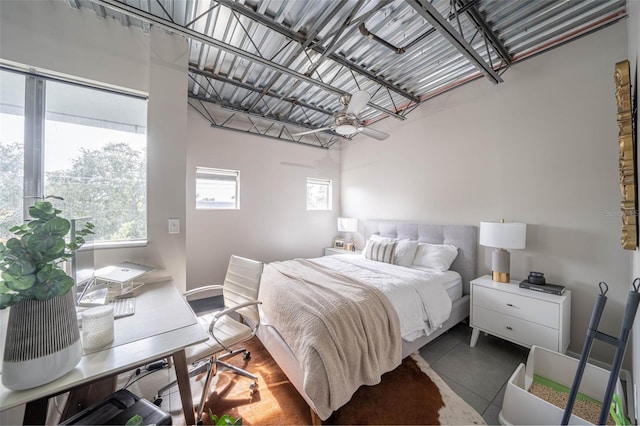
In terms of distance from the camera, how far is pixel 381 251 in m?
3.43

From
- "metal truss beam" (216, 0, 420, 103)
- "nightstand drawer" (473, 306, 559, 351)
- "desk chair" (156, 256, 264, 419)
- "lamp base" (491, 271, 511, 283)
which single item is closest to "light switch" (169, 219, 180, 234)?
"desk chair" (156, 256, 264, 419)

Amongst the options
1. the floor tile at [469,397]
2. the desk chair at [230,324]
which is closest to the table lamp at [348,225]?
the desk chair at [230,324]

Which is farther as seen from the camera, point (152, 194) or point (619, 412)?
point (152, 194)

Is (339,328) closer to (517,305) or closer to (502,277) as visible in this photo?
(517,305)

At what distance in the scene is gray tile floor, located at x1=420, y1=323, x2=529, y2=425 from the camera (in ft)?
5.92

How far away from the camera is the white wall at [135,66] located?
5.54 ft

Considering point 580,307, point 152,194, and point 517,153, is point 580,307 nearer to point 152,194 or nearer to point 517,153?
point 517,153

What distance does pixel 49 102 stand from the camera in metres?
1.82

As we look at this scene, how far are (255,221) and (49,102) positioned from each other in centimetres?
280

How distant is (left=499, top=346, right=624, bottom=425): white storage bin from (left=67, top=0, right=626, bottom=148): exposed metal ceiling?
271 cm

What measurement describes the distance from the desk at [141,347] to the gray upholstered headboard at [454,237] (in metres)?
3.12

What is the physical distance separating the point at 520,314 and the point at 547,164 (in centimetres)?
162

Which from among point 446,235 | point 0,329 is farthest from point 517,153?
point 0,329

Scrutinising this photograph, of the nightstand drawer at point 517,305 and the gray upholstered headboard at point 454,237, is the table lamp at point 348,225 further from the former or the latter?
the nightstand drawer at point 517,305
